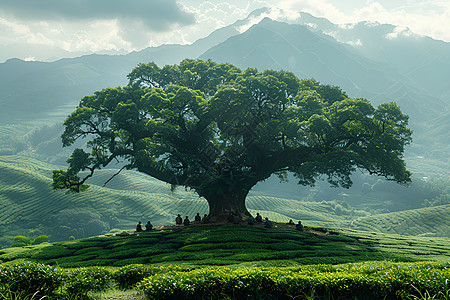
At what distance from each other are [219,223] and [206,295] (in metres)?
20.5

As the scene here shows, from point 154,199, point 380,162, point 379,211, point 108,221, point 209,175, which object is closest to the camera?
point 380,162

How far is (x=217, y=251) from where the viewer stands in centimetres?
1902

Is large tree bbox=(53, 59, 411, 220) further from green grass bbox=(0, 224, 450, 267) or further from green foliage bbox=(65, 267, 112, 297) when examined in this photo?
green foliage bbox=(65, 267, 112, 297)

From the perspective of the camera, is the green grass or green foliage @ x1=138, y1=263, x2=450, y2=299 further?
the green grass

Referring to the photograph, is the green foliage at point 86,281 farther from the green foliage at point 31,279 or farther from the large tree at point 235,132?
the large tree at point 235,132

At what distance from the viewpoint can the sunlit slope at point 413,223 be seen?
125 meters

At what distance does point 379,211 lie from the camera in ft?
650

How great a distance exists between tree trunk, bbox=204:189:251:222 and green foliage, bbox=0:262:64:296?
22109mm

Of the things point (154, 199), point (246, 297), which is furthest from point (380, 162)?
point (154, 199)

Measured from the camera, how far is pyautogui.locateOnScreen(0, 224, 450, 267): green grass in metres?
16.8

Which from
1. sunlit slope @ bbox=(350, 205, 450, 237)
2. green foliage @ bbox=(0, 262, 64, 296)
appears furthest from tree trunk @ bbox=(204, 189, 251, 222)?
sunlit slope @ bbox=(350, 205, 450, 237)

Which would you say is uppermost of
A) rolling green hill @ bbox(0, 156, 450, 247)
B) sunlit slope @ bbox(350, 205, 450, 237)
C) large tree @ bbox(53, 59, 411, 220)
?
large tree @ bbox(53, 59, 411, 220)

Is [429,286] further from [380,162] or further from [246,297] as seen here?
[380,162]

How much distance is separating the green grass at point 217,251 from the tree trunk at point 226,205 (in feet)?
16.3
